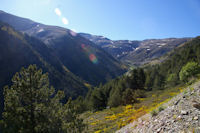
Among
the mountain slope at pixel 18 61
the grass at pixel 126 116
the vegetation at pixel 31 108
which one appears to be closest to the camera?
the vegetation at pixel 31 108

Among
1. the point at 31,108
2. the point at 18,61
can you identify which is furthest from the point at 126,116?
the point at 18,61

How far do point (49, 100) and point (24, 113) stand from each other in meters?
2.27

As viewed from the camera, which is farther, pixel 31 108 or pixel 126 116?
pixel 126 116

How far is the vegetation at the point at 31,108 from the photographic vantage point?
8.36 metres

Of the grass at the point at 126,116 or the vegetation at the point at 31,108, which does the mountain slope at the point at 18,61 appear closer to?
the grass at the point at 126,116

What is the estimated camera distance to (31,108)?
931 centimetres

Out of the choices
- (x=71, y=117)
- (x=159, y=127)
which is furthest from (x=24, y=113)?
(x=159, y=127)

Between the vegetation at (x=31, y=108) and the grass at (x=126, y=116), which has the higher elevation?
the vegetation at (x=31, y=108)

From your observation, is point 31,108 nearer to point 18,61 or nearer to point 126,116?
point 126,116

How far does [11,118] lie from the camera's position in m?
8.26

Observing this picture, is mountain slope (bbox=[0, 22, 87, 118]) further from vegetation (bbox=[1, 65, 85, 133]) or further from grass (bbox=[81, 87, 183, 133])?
vegetation (bbox=[1, 65, 85, 133])

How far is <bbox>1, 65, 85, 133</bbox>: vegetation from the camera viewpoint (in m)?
8.36

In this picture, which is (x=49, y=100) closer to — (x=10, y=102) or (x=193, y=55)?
(x=10, y=102)

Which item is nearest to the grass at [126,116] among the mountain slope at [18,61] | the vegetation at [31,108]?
the vegetation at [31,108]
